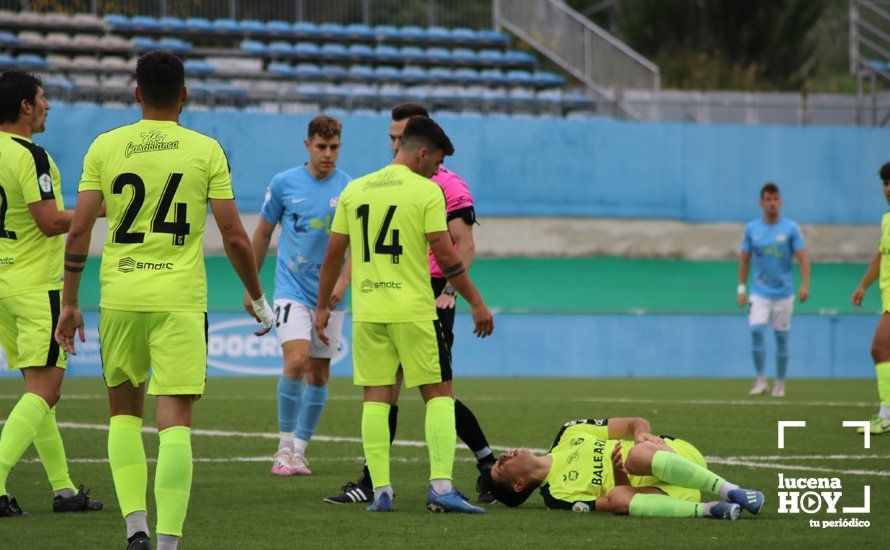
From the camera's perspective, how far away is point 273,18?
106 ft

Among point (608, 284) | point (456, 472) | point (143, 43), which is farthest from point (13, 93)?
point (143, 43)

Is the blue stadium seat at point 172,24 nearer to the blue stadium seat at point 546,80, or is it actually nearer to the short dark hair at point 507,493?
the blue stadium seat at point 546,80

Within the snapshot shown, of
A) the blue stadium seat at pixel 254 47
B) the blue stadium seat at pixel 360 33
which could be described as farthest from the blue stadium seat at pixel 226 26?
the blue stadium seat at pixel 360 33

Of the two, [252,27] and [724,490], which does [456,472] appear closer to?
[724,490]

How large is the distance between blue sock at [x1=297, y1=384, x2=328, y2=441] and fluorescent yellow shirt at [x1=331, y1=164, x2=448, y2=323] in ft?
7.15

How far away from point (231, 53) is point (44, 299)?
76.8 ft

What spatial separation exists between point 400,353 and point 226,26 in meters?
24.8

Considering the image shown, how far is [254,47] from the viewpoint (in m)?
30.1

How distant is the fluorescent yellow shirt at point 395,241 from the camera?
282 inches

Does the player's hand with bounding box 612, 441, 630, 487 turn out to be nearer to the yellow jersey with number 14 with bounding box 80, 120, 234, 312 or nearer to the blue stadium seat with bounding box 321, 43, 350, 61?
the yellow jersey with number 14 with bounding box 80, 120, 234, 312

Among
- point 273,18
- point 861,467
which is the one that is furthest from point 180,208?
point 273,18

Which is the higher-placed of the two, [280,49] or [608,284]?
[280,49]

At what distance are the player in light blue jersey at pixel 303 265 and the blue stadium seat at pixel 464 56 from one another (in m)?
21.8

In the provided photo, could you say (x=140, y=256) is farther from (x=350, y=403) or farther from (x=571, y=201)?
(x=571, y=201)
